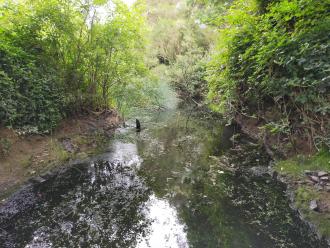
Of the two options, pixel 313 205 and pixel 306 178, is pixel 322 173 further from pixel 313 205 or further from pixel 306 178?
pixel 313 205

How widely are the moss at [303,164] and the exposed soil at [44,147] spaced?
6504 millimetres

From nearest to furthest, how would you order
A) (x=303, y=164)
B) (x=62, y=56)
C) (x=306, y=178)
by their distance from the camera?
(x=306, y=178) < (x=303, y=164) < (x=62, y=56)

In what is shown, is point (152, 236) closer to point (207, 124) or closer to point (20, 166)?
point (20, 166)

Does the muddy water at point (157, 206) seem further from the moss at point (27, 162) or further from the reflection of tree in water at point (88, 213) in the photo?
the moss at point (27, 162)

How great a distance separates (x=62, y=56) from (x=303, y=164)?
880cm

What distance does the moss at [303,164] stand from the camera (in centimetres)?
527

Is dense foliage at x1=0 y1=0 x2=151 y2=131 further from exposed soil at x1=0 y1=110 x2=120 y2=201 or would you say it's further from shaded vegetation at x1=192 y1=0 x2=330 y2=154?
shaded vegetation at x1=192 y1=0 x2=330 y2=154

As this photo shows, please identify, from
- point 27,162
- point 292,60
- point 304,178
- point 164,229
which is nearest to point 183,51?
point 292,60

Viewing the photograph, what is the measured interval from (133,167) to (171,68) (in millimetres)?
12387

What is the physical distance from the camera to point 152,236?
14.6 feet

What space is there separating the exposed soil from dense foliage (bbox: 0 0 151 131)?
1.45 feet

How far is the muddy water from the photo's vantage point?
4309 mm

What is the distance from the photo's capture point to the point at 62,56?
890 cm

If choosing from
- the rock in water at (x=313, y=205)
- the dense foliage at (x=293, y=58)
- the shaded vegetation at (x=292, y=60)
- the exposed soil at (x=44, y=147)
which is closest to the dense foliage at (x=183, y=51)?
the shaded vegetation at (x=292, y=60)
